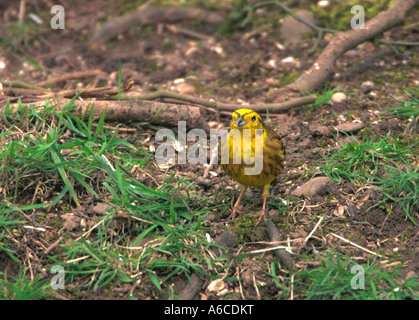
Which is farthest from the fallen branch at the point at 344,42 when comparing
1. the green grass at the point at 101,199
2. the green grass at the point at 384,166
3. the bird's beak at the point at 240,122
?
the green grass at the point at 101,199

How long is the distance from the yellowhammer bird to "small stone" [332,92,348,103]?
157 centimetres

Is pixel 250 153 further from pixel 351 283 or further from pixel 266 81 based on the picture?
pixel 266 81

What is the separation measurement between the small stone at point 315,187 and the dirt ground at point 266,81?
0.16ft

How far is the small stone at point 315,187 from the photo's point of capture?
3.99m

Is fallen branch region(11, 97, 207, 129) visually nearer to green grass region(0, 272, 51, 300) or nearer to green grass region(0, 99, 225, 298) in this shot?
green grass region(0, 99, 225, 298)

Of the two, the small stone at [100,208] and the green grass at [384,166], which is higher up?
the green grass at [384,166]

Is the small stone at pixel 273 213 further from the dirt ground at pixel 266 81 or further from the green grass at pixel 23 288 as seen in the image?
Result: the green grass at pixel 23 288

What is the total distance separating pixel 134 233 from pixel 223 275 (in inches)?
28.9

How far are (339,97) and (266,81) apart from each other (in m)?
0.93

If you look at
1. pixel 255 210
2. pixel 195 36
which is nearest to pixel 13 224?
pixel 255 210

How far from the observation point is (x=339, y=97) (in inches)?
203

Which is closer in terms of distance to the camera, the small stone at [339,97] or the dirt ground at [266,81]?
the dirt ground at [266,81]

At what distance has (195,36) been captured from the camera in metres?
6.87
